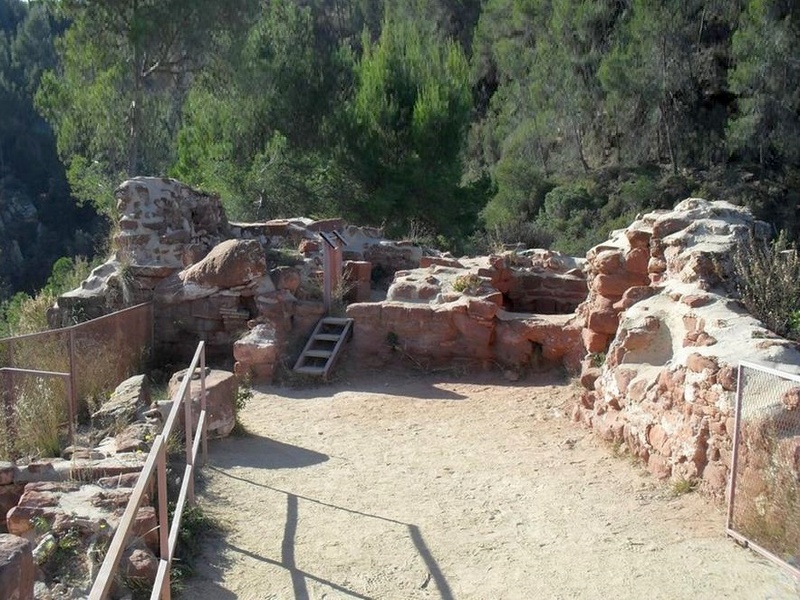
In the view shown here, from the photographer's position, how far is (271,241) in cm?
1312

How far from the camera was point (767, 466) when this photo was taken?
187 inches

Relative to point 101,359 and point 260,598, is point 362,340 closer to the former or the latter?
point 101,359

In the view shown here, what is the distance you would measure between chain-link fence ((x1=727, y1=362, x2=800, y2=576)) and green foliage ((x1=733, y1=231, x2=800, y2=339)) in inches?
69.8

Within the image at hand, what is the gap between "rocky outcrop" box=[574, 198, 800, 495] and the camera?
5.51m

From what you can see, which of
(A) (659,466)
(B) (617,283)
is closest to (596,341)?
(B) (617,283)

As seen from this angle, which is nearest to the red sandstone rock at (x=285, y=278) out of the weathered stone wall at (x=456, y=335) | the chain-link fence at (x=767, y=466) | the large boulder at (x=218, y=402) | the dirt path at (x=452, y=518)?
the weathered stone wall at (x=456, y=335)

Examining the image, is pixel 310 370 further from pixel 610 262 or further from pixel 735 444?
pixel 735 444

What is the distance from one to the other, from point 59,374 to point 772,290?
18.7 ft

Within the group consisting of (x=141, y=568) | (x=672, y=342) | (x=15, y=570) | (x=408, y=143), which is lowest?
(x=141, y=568)

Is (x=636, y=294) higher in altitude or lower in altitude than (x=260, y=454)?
higher

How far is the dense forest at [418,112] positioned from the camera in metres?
21.4

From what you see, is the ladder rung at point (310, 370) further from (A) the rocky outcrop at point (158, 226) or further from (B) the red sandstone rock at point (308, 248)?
(B) the red sandstone rock at point (308, 248)

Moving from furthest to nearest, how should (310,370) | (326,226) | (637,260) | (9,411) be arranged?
(326,226), (310,370), (637,260), (9,411)

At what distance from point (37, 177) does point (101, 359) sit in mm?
37747
